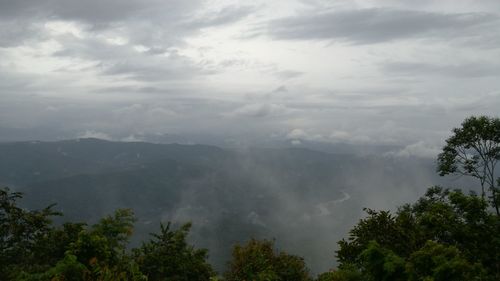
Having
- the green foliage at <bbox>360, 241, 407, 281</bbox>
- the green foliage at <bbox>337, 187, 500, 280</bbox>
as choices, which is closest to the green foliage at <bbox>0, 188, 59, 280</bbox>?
the green foliage at <bbox>337, 187, 500, 280</bbox>

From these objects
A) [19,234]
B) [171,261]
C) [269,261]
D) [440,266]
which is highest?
[269,261]

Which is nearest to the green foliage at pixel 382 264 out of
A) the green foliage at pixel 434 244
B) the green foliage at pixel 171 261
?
the green foliage at pixel 434 244

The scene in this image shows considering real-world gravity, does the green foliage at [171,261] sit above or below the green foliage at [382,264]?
above

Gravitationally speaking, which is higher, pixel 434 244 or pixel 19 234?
pixel 19 234

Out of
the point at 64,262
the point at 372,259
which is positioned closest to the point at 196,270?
the point at 64,262

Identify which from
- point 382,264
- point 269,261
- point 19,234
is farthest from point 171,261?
point 382,264

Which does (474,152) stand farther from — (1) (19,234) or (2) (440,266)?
(1) (19,234)

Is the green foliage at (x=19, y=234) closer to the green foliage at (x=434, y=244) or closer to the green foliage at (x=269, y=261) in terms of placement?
the green foliage at (x=269, y=261)

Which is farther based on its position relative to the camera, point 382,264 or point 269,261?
point 269,261

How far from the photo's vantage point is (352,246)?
1217 inches

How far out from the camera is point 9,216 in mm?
32062

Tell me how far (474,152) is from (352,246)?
1822 centimetres

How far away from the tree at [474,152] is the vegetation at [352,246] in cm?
8

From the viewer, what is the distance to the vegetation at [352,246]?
18.7 metres
